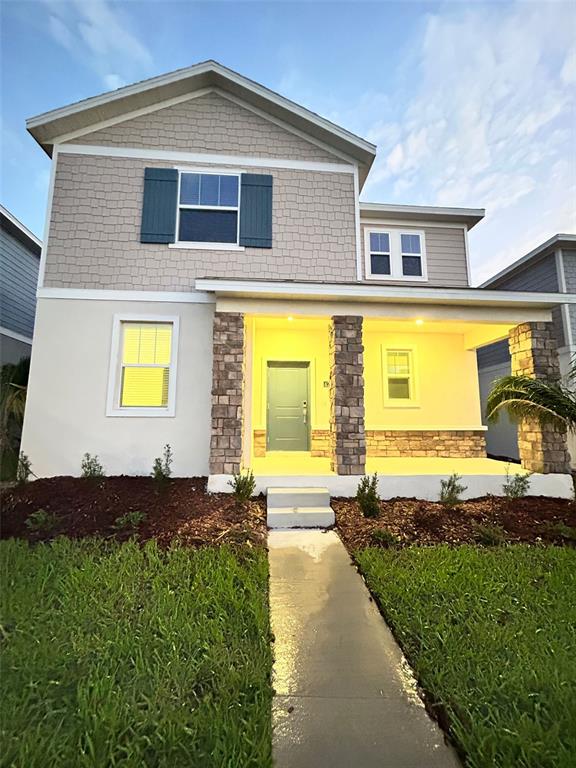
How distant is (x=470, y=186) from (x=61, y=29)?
1321 cm

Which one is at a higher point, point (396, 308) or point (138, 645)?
point (396, 308)

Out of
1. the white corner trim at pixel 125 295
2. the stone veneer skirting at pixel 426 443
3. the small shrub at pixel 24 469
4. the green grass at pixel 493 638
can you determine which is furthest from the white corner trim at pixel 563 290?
the small shrub at pixel 24 469

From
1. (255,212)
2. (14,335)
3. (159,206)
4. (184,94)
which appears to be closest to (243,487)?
(255,212)

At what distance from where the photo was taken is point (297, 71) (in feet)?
29.4

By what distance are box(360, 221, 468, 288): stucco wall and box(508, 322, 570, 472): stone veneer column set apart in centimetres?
344

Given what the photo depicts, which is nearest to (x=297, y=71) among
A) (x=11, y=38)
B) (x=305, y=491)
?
(x=11, y=38)

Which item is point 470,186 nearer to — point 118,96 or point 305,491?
point 118,96

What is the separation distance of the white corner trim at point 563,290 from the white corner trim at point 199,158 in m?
7.11

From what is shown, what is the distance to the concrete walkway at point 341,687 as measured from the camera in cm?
167

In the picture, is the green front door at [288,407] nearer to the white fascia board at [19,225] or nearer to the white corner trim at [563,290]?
the white corner trim at [563,290]

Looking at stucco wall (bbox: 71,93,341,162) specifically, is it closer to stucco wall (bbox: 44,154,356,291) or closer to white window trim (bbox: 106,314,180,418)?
stucco wall (bbox: 44,154,356,291)

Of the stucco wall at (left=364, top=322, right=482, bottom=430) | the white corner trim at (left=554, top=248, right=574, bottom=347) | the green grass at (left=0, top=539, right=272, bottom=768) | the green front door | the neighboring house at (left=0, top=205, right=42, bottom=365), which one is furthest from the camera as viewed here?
the white corner trim at (left=554, top=248, right=574, bottom=347)


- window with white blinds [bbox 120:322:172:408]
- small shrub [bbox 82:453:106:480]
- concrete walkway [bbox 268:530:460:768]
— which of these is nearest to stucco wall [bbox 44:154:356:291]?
window with white blinds [bbox 120:322:172:408]

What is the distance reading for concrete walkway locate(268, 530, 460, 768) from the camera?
167cm
